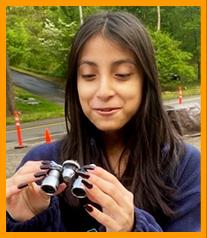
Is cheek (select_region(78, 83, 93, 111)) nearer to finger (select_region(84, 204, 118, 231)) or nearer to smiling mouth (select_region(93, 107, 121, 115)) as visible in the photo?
smiling mouth (select_region(93, 107, 121, 115))

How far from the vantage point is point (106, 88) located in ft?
2.82

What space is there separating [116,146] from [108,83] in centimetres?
25

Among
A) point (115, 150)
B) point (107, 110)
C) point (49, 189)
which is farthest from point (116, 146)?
point (49, 189)

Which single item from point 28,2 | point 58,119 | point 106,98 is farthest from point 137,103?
point 58,119

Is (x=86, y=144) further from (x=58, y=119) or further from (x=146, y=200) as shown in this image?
(x=58, y=119)

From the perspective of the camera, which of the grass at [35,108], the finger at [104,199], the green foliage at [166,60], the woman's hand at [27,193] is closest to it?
the finger at [104,199]

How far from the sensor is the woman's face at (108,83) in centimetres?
87

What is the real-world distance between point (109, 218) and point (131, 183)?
0.85 ft

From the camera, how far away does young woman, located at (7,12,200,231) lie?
88 cm

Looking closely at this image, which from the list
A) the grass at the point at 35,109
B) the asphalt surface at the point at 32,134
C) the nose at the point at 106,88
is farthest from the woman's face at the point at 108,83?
the grass at the point at 35,109

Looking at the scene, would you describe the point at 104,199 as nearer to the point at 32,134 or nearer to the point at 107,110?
the point at 107,110

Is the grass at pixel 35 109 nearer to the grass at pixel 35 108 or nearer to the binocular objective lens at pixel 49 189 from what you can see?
the grass at pixel 35 108

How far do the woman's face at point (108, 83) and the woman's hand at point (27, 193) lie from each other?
0.56 ft

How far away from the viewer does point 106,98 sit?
865mm
